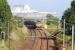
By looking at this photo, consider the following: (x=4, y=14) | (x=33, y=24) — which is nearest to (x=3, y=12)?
(x=4, y=14)

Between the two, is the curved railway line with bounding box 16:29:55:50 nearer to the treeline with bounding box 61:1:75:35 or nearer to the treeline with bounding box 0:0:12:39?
the treeline with bounding box 61:1:75:35

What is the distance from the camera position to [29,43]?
10.3 m

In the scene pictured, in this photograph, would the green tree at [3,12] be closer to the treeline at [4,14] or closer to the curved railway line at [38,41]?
the treeline at [4,14]

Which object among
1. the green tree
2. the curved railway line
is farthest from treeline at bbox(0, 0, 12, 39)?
the curved railway line

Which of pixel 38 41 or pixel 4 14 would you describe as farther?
pixel 38 41

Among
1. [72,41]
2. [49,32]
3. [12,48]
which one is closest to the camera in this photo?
[72,41]

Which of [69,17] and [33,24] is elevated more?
[69,17]

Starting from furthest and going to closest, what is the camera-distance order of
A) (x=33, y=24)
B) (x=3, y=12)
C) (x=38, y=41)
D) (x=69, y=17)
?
1. (x=33, y=24)
2. (x=69, y=17)
3. (x=38, y=41)
4. (x=3, y=12)

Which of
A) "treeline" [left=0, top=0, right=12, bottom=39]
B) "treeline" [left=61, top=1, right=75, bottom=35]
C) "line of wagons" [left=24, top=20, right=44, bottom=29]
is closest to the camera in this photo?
"treeline" [left=0, top=0, right=12, bottom=39]

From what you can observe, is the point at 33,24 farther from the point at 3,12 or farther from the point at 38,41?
the point at 3,12

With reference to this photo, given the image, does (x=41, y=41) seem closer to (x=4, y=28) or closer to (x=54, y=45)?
(x=54, y=45)

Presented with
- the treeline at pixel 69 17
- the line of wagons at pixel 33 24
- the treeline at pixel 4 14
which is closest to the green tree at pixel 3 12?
the treeline at pixel 4 14

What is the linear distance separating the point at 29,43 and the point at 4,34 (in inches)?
45.3

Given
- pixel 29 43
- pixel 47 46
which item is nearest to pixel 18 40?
pixel 29 43
